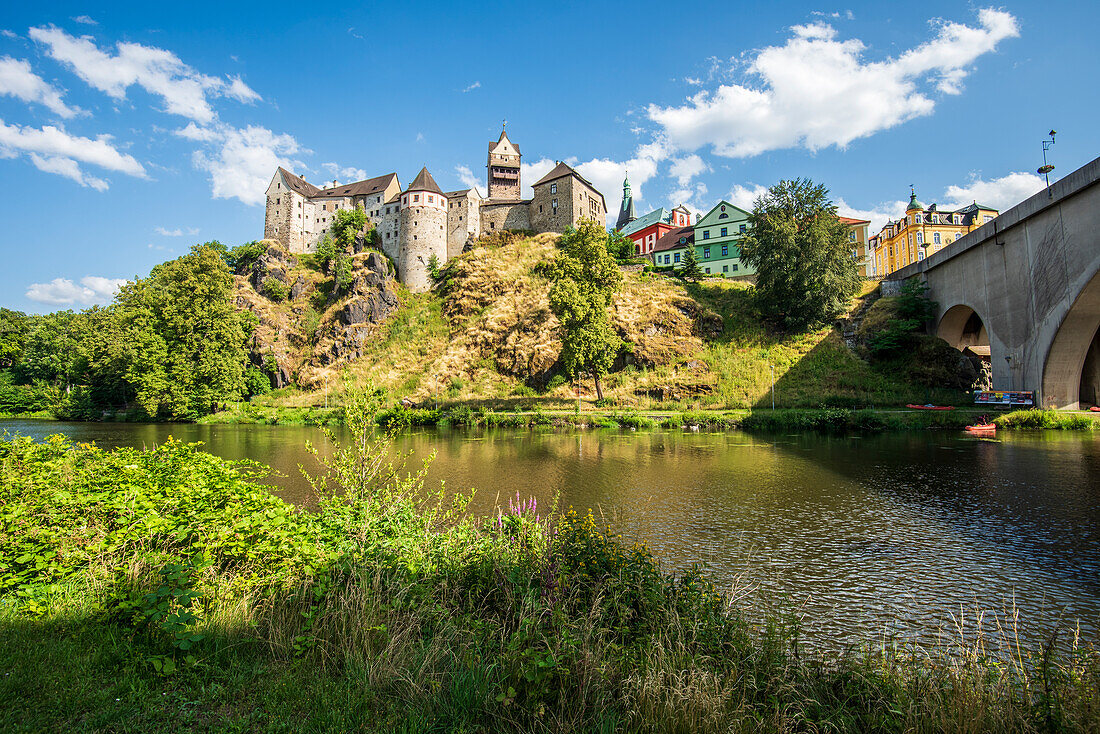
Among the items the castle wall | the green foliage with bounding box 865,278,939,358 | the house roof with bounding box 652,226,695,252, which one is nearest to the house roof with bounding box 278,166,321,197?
the castle wall

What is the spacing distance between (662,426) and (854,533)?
23.6 metres

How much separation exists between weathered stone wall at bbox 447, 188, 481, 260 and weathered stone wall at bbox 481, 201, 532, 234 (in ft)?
4.95

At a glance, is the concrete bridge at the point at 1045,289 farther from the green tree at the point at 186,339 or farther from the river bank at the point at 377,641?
the green tree at the point at 186,339

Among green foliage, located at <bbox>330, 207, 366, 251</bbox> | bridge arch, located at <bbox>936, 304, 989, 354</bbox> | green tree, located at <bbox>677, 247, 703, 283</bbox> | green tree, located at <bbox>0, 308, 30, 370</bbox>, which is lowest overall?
bridge arch, located at <bbox>936, 304, 989, 354</bbox>

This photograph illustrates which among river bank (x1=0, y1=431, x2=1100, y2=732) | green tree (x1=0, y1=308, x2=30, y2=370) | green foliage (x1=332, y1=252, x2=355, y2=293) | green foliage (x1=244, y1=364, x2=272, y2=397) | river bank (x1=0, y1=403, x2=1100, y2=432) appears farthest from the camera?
green tree (x1=0, y1=308, x2=30, y2=370)

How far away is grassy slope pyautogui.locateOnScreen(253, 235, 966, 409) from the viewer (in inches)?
1629

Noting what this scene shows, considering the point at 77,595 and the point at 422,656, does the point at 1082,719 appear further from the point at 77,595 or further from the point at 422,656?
the point at 77,595

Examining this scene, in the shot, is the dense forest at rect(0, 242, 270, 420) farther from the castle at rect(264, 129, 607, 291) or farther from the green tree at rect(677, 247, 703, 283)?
the green tree at rect(677, 247, 703, 283)

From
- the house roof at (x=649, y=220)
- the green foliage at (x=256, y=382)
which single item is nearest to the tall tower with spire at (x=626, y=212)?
the house roof at (x=649, y=220)

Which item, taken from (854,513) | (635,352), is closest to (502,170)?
(635,352)

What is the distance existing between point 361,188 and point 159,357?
48102 mm

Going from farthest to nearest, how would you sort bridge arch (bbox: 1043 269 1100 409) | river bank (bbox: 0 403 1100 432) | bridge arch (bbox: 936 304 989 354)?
bridge arch (bbox: 936 304 989 354) < river bank (bbox: 0 403 1100 432) < bridge arch (bbox: 1043 269 1100 409)

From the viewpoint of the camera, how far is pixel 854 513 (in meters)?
12.9

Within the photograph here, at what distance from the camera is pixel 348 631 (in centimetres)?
500
